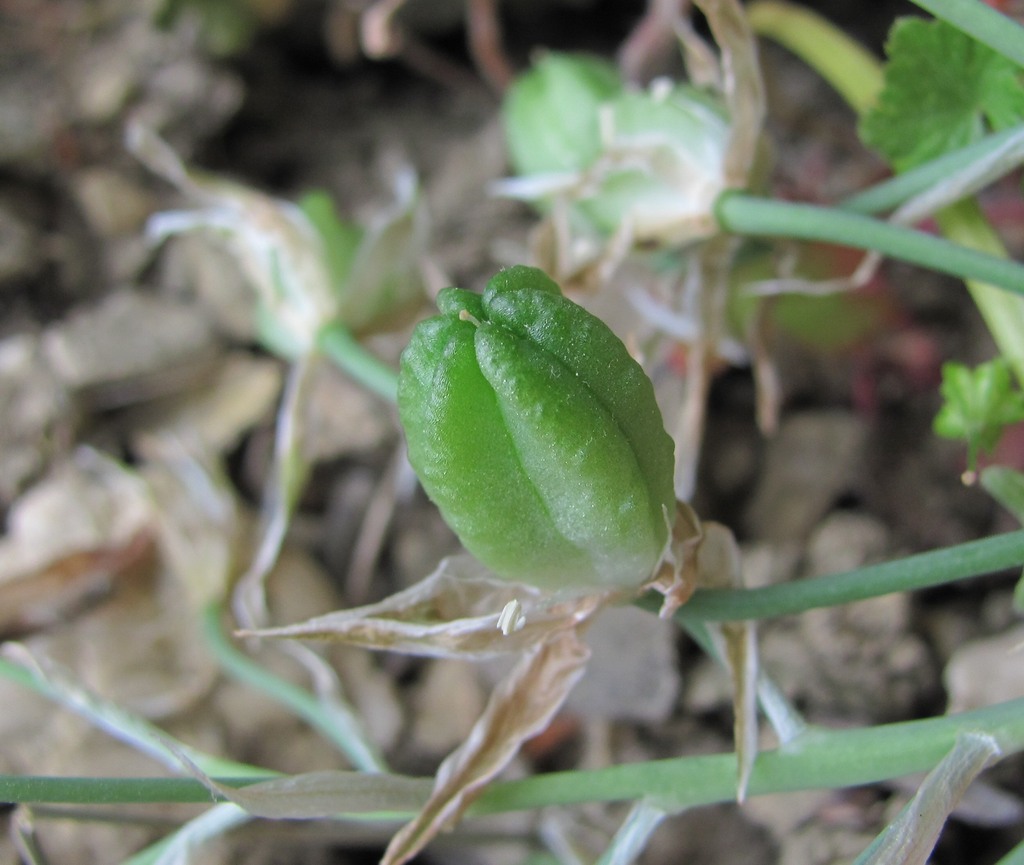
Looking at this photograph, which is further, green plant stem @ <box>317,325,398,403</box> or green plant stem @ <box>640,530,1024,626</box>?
green plant stem @ <box>317,325,398,403</box>

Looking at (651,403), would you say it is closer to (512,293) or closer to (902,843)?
(512,293)

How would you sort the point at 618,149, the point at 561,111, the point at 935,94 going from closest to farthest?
the point at 935,94 → the point at 618,149 → the point at 561,111

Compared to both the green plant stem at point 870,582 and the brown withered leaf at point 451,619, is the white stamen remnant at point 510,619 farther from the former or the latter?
the green plant stem at point 870,582

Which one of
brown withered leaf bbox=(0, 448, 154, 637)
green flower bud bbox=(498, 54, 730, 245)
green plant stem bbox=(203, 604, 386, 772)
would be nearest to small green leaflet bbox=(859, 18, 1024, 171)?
green flower bud bbox=(498, 54, 730, 245)

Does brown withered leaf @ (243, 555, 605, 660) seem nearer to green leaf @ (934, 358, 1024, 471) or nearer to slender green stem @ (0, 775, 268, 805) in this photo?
slender green stem @ (0, 775, 268, 805)

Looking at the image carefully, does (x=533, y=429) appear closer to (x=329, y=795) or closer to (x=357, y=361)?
(x=329, y=795)

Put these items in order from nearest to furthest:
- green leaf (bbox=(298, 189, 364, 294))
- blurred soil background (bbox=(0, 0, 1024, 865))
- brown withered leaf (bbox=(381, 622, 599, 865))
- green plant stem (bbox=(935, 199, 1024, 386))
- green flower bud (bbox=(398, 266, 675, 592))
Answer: green flower bud (bbox=(398, 266, 675, 592))
brown withered leaf (bbox=(381, 622, 599, 865))
green plant stem (bbox=(935, 199, 1024, 386))
blurred soil background (bbox=(0, 0, 1024, 865))
green leaf (bbox=(298, 189, 364, 294))

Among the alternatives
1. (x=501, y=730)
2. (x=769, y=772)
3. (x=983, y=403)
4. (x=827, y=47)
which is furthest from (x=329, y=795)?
(x=827, y=47)
